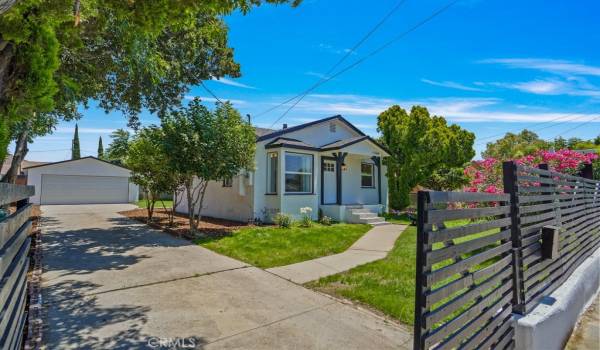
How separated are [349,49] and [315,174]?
17.3ft

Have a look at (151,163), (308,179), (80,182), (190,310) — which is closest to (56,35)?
(190,310)

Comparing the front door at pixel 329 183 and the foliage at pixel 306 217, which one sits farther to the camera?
the front door at pixel 329 183

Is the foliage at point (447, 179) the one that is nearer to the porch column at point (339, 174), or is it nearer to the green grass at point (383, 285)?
the porch column at point (339, 174)

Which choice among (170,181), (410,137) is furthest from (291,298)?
A: (410,137)

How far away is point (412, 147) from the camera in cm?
1638

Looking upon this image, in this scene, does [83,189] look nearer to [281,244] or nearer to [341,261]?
[281,244]

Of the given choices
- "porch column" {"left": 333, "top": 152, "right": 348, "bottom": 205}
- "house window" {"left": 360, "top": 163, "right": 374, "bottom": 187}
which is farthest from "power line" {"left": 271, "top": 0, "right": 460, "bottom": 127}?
"house window" {"left": 360, "top": 163, "right": 374, "bottom": 187}

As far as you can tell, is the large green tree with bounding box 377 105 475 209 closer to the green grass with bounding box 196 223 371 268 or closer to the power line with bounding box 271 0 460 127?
the power line with bounding box 271 0 460 127

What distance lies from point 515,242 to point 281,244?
5943 millimetres

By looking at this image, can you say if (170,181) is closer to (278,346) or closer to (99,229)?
(99,229)

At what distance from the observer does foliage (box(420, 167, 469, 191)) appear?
18.0m

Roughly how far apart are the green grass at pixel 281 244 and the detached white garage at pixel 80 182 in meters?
20.9

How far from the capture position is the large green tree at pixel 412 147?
16125 mm

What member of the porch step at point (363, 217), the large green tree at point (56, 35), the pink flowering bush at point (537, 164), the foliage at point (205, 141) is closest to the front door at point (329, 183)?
the porch step at point (363, 217)
